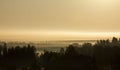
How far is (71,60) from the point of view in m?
38.4

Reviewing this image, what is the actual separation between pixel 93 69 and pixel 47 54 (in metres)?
4.85

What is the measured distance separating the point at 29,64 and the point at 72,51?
13.3 feet

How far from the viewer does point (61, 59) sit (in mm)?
38562

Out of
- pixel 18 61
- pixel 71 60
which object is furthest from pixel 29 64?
pixel 71 60

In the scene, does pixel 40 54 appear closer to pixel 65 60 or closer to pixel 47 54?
pixel 47 54

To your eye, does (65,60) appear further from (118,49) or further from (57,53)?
(118,49)

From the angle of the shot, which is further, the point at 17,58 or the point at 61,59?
the point at 17,58

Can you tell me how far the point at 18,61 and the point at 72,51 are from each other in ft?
15.9

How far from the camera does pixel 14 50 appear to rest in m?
40.5

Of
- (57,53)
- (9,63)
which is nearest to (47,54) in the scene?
(57,53)

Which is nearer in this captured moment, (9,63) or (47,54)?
(9,63)

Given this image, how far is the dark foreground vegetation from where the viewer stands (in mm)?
37875

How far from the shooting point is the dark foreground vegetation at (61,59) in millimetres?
37875

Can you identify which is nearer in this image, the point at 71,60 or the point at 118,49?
the point at 71,60
